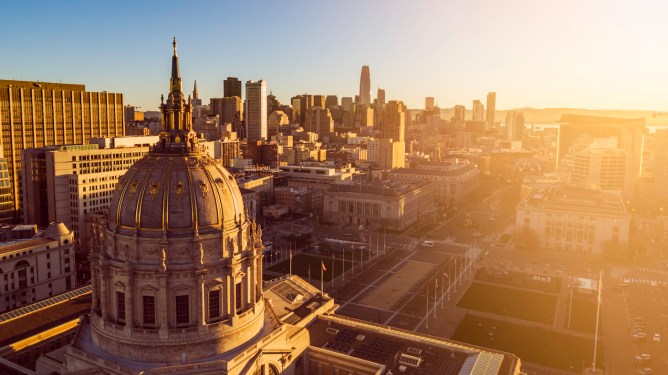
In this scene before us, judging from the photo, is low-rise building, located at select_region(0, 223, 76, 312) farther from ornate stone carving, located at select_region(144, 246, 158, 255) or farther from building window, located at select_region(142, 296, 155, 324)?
ornate stone carving, located at select_region(144, 246, 158, 255)

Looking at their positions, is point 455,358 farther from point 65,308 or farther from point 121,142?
point 121,142

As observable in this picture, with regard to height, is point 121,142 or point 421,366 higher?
point 121,142

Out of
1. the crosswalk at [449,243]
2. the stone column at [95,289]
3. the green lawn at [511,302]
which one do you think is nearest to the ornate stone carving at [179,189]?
the stone column at [95,289]

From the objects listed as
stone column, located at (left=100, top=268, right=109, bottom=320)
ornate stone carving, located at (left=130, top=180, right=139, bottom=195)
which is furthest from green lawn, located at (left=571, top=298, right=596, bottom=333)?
ornate stone carving, located at (left=130, top=180, right=139, bottom=195)

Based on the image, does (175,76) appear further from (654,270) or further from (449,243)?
(654,270)

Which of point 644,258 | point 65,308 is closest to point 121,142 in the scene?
point 65,308

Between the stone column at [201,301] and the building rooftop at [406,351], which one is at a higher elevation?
the stone column at [201,301]

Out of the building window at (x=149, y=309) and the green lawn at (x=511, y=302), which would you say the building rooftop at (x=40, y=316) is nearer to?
the building window at (x=149, y=309)

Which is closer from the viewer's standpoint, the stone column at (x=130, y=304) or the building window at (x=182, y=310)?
the stone column at (x=130, y=304)
